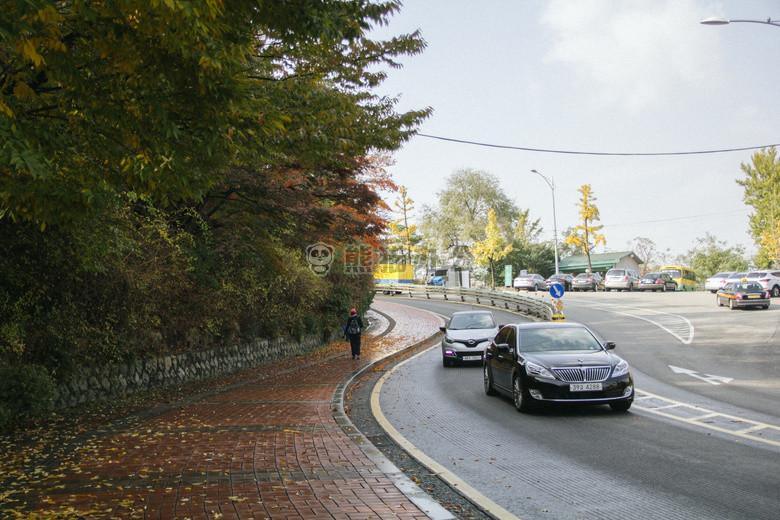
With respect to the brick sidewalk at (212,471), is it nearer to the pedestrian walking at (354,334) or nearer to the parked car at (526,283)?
the pedestrian walking at (354,334)

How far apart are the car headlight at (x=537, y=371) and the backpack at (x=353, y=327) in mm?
9656

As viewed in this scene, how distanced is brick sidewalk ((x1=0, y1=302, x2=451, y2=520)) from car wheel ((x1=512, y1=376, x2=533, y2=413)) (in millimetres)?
3019

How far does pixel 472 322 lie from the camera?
18375mm

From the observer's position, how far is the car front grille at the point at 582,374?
9070 millimetres

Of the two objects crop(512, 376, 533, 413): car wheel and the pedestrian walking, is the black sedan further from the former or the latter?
the pedestrian walking

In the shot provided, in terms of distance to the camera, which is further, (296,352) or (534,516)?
(296,352)

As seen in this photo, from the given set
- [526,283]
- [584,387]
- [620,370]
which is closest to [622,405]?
[620,370]

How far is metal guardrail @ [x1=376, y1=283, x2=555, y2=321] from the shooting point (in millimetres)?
33469

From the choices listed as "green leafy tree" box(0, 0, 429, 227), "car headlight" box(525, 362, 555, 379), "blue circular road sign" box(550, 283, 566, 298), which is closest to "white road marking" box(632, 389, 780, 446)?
A: "car headlight" box(525, 362, 555, 379)

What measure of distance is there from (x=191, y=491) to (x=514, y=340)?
6873 millimetres

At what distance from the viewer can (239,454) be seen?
21.6 feet

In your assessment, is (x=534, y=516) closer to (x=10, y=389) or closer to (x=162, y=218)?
(x=10, y=389)

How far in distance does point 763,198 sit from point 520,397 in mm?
76433

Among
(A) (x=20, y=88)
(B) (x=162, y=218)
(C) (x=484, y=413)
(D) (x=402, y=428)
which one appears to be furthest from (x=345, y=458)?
(B) (x=162, y=218)
